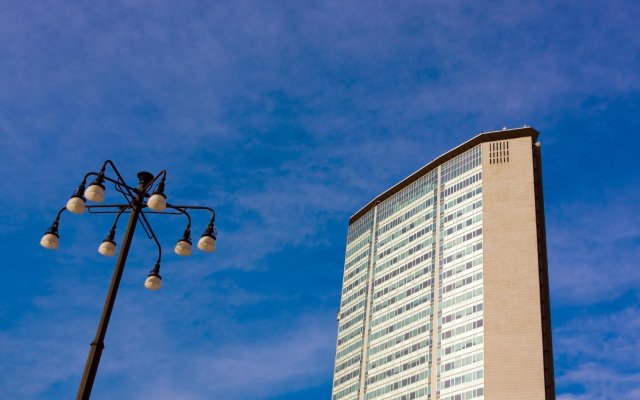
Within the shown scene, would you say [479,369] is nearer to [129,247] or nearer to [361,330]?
[361,330]

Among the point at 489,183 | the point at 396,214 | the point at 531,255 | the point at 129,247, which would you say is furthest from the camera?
the point at 396,214

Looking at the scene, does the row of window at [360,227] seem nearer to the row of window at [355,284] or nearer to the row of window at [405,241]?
→ the row of window at [405,241]

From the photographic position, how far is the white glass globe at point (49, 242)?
68.1 feet

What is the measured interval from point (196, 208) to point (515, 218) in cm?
12837

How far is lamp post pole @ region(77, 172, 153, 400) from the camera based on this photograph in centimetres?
1786

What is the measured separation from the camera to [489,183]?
490 feet

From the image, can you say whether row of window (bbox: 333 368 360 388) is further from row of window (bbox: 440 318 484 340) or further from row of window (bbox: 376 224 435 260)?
row of window (bbox: 440 318 484 340)

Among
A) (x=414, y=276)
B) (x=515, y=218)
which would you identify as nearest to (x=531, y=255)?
(x=515, y=218)

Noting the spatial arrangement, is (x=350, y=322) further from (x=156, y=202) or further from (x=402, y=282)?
(x=156, y=202)

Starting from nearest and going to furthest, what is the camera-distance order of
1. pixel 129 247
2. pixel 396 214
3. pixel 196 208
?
1. pixel 129 247
2. pixel 196 208
3. pixel 396 214

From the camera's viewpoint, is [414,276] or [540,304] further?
[414,276]

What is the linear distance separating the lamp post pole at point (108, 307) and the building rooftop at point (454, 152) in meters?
140

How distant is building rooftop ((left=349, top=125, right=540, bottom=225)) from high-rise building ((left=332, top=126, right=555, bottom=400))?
263 mm

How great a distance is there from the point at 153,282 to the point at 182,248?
58.3 inches
